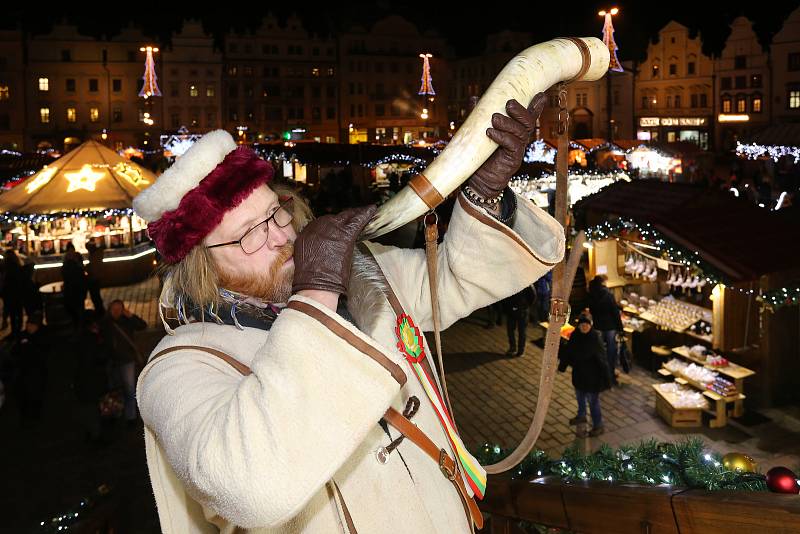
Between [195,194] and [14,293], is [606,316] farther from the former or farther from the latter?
[14,293]

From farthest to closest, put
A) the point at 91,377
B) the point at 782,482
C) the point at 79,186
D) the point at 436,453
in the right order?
the point at 79,186, the point at 91,377, the point at 782,482, the point at 436,453

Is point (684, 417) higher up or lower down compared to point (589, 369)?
lower down

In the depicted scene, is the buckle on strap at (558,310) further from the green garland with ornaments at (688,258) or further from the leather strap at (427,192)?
the green garland with ornaments at (688,258)

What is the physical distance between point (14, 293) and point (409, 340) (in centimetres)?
1378

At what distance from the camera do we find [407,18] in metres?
77.4

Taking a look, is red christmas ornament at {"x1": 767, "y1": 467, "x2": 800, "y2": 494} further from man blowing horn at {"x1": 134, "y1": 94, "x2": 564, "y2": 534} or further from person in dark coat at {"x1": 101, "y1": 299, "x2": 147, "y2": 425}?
person in dark coat at {"x1": 101, "y1": 299, "x2": 147, "y2": 425}

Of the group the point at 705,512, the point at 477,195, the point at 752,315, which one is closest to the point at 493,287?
the point at 477,195

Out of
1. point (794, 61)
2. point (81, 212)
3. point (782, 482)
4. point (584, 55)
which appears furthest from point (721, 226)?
point (794, 61)

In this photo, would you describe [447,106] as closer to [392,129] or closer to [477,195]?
[392,129]

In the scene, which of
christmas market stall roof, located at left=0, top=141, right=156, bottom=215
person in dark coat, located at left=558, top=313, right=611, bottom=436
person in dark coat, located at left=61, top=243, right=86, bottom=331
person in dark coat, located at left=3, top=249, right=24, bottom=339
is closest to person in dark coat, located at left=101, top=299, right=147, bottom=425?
person in dark coat, located at left=3, top=249, right=24, bottom=339

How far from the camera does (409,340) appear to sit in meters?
2.24

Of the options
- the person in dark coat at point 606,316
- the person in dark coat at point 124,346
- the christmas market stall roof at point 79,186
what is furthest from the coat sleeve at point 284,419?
the christmas market stall roof at point 79,186

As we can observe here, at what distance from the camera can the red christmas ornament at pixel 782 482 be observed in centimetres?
244

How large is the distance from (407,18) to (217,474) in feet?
268
